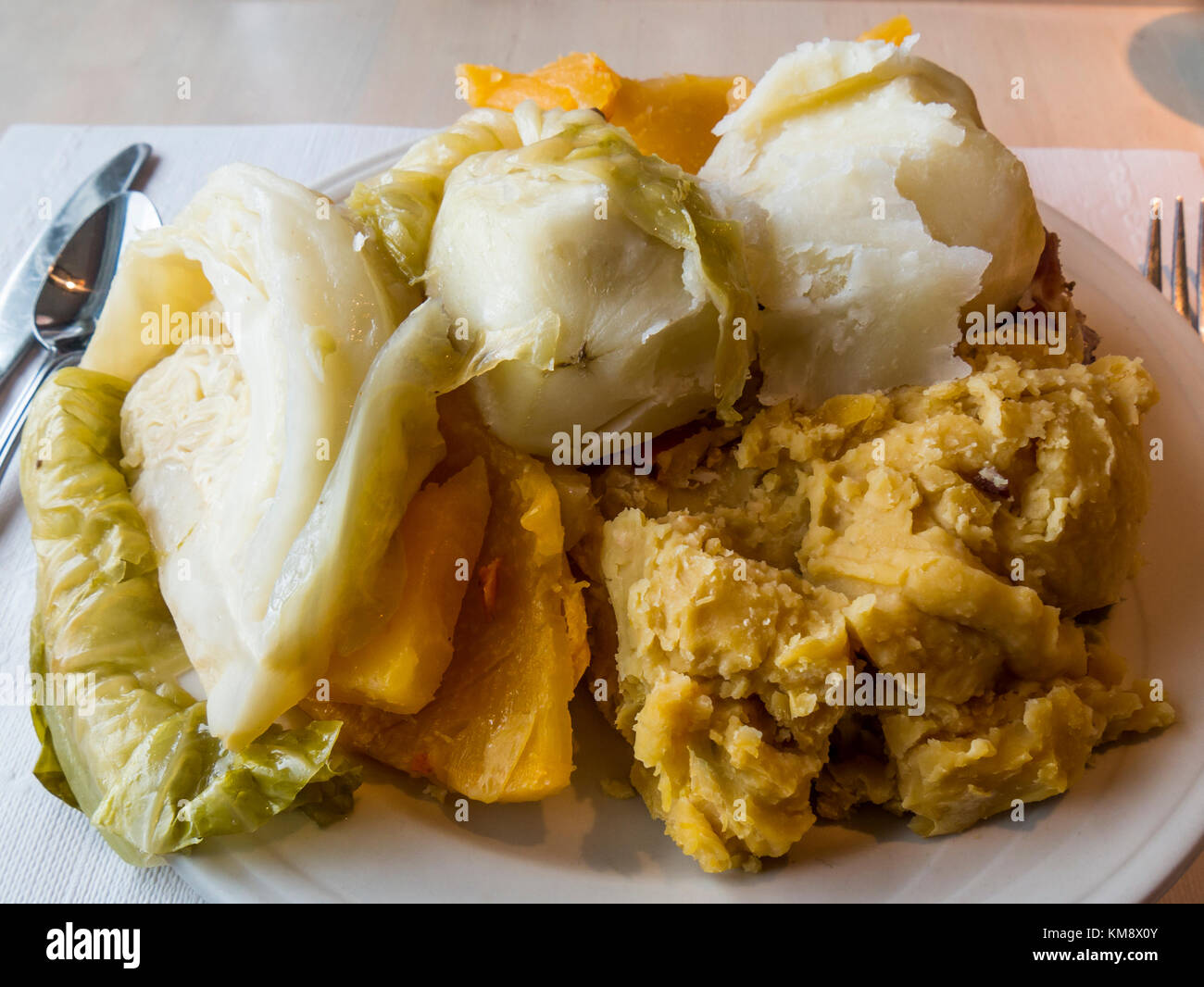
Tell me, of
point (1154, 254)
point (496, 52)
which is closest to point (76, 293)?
point (496, 52)

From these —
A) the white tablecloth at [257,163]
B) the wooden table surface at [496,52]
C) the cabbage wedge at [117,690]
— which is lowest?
the cabbage wedge at [117,690]

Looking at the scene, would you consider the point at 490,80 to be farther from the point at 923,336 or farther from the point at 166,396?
the point at 923,336

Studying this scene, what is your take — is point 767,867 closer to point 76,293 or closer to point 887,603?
point 887,603

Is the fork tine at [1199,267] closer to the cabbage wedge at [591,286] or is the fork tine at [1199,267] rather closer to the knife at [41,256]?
the cabbage wedge at [591,286]

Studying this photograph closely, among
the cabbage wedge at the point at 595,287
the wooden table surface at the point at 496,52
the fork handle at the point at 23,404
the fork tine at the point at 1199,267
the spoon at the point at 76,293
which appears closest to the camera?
the cabbage wedge at the point at 595,287

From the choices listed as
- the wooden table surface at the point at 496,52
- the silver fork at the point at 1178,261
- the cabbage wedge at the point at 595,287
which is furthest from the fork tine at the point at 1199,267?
the cabbage wedge at the point at 595,287

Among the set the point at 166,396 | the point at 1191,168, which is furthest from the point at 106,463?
the point at 1191,168
